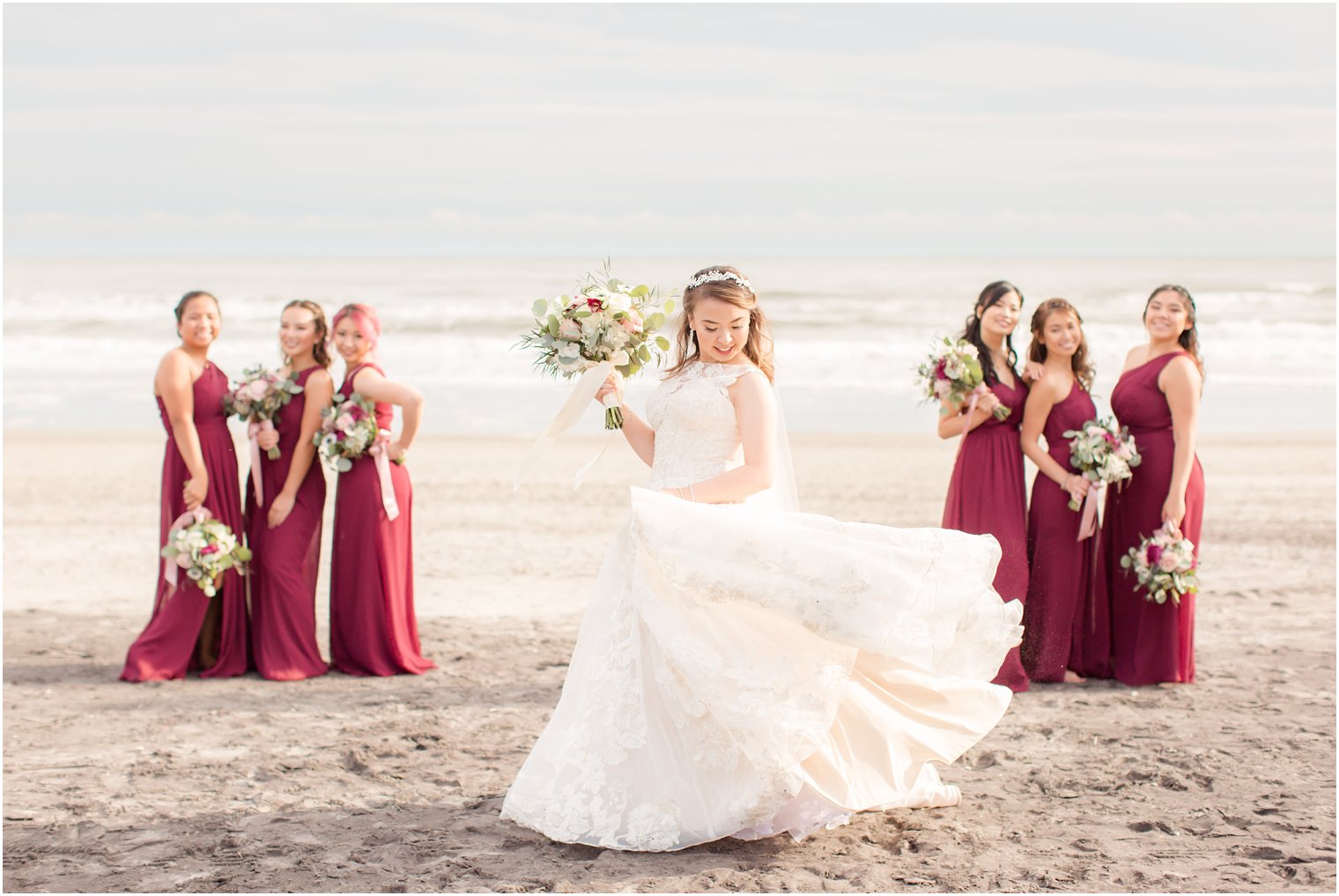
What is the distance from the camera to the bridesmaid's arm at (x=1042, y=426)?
7.63 m

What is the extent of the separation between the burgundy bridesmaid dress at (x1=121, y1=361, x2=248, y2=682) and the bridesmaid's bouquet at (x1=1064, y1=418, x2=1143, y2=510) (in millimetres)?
5164

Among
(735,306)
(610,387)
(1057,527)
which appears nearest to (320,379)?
(610,387)

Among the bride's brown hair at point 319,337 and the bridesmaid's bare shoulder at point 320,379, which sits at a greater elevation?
the bride's brown hair at point 319,337

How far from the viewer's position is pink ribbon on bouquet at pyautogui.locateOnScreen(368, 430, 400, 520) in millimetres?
7883

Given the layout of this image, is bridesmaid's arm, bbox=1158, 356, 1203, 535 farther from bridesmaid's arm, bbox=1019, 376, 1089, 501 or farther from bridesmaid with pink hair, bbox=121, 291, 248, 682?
bridesmaid with pink hair, bbox=121, 291, 248, 682

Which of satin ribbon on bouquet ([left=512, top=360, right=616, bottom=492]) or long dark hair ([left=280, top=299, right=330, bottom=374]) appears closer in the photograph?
satin ribbon on bouquet ([left=512, top=360, right=616, bottom=492])

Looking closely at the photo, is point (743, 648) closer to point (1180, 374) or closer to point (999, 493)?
point (999, 493)

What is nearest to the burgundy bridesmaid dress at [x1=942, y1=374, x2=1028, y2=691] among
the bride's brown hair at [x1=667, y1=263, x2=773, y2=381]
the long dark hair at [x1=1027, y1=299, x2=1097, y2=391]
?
the long dark hair at [x1=1027, y1=299, x2=1097, y2=391]

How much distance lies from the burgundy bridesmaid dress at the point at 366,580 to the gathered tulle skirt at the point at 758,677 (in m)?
3.01

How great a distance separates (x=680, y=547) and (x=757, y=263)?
200ft

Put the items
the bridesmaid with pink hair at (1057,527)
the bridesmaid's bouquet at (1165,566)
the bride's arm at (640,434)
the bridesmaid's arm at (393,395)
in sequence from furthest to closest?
the bridesmaid's arm at (393,395)
the bridesmaid with pink hair at (1057,527)
the bridesmaid's bouquet at (1165,566)
the bride's arm at (640,434)

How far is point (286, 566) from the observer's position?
7895 mm

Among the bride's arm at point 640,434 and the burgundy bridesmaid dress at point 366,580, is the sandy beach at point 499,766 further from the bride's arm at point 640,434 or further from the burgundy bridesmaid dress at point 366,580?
the bride's arm at point 640,434

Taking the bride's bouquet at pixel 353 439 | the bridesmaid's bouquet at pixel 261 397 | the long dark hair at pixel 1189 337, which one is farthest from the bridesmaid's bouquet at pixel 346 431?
the long dark hair at pixel 1189 337
